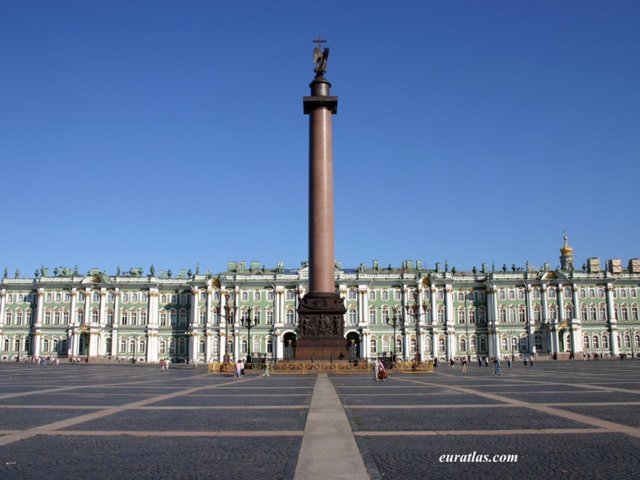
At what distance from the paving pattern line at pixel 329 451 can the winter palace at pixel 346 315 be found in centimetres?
8017

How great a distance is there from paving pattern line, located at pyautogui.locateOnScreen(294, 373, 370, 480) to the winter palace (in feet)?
263

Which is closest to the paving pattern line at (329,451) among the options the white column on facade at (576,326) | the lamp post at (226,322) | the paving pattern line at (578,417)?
the paving pattern line at (578,417)

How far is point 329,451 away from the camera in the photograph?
426 inches

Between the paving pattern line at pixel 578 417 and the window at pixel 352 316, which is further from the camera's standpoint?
the window at pixel 352 316

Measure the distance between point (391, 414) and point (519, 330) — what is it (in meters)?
85.1

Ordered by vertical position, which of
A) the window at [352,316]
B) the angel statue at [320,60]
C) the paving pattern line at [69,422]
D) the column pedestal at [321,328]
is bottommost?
the paving pattern line at [69,422]

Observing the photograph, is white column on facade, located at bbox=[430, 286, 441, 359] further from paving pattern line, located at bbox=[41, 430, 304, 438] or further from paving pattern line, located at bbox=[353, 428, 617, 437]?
paving pattern line, located at bbox=[41, 430, 304, 438]

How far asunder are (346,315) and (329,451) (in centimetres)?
8688

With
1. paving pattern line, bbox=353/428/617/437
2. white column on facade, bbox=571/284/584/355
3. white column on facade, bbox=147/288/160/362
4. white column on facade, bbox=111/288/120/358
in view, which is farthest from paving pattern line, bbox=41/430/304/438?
white column on facade, bbox=571/284/584/355

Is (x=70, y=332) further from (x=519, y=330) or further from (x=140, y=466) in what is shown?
(x=140, y=466)

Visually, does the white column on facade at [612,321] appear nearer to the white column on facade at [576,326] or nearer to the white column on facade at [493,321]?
the white column on facade at [576,326]

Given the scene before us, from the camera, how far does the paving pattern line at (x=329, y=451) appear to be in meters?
9.05

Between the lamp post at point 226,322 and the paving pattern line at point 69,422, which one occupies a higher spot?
the lamp post at point 226,322

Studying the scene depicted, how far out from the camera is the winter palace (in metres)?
95.6
